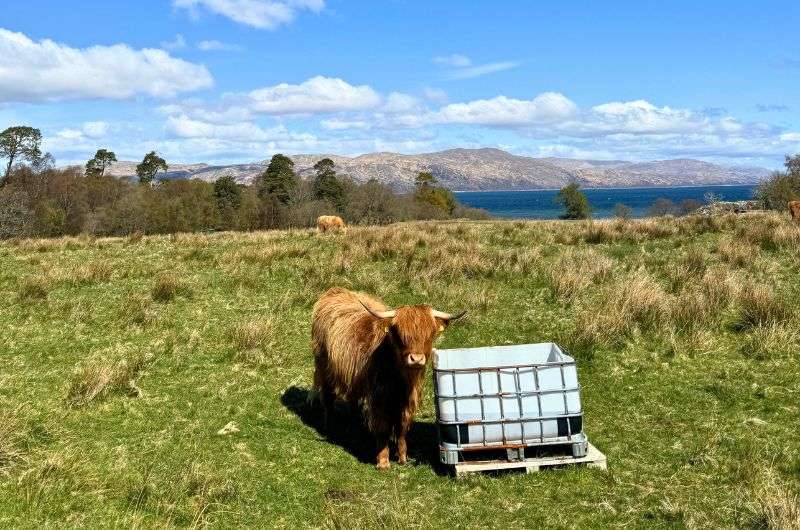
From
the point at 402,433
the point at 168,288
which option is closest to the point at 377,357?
the point at 402,433

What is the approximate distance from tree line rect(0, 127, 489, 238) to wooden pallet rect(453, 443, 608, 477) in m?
45.4

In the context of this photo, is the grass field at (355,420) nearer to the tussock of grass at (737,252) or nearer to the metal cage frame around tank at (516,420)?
the tussock of grass at (737,252)

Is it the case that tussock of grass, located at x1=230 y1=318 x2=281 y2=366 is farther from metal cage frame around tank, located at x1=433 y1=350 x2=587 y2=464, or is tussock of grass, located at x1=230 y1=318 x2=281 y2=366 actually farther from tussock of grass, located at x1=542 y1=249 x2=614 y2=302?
tussock of grass, located at x1=542 y1=249 x2=614 y2=302

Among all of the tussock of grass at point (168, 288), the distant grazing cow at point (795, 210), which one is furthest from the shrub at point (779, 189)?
the tussock of grass at point (168, 288)

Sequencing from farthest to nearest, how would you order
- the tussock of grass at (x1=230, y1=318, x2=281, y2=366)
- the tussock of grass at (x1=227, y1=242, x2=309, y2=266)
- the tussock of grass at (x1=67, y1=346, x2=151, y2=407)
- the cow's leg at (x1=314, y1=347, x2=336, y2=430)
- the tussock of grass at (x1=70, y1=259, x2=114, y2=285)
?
1. the tussock of grass at (x1=227, y1=242, x2=309, y2=266)
2. the tussock of grass at (x1=70, y1=259, x2=114, y2=285)
3. the tussock of grass at (x1=230, y1=318, x2=281, y2=366)
4. the tussock of grass at (x1=67, y1=346, x2=151, y2=407)
5. the cow's leg at (x1=314, y1=347, x2=336, y2=430)

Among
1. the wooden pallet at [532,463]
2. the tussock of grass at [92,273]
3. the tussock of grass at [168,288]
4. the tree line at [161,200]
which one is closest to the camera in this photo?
the wooden pallet at [532,463]

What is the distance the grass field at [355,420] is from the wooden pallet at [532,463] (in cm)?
9

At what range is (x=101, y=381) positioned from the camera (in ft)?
24.2

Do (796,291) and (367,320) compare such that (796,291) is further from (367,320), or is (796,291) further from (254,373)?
(254,373)

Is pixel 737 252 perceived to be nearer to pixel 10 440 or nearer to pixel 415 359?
pixel 415 359

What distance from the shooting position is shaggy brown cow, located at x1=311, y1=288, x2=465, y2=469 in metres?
5.43

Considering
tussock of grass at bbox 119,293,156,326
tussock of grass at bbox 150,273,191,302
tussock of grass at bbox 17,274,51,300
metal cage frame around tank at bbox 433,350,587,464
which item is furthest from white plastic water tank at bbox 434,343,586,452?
tussock of grass at bbox 17,274,51,300

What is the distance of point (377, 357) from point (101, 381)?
139 inches

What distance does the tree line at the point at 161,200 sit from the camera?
54.8 meters
